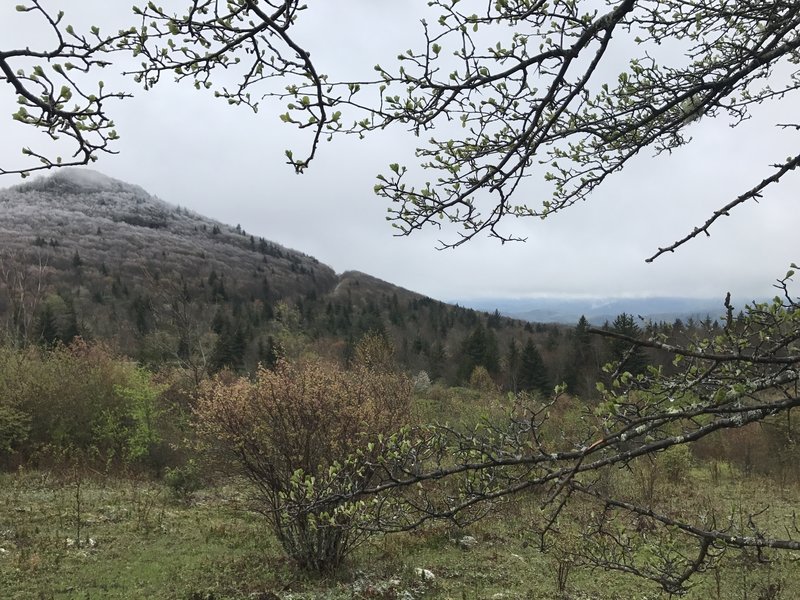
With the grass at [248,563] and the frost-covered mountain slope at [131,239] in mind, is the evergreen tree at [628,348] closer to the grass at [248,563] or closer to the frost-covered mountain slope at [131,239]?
the grass at [248,563]

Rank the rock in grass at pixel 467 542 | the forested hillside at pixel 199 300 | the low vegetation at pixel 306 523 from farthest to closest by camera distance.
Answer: the forested hillside at pixel 199 300, the rock in grass at pixel 467 542, the low vegetation at pixel 306 523

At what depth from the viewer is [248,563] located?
27.5ft

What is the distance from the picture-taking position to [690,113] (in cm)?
305

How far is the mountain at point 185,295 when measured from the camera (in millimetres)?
32750

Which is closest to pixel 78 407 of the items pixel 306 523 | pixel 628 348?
pixel 306 523

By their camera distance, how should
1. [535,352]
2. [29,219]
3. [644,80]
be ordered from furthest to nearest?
[29,219], [535,352], [644,80]

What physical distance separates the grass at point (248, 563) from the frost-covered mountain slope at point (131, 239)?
262 ft

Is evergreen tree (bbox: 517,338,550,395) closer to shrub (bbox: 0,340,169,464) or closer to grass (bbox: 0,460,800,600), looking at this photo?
grass (bbox: 0,460,800,600)

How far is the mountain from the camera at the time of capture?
3275cm

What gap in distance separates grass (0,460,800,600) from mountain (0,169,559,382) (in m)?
6.21

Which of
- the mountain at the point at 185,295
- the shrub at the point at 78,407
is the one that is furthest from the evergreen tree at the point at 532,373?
the shrub at the point at 78,407

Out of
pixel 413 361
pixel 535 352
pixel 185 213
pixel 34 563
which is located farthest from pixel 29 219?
pixel 34 563

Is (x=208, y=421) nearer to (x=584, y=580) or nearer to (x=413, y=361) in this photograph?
(x=584, y=580)

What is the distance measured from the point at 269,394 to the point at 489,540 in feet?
20.4
